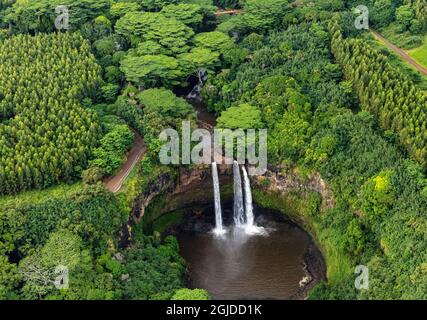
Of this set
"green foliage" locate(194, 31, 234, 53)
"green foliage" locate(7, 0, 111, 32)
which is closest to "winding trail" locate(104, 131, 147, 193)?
"green foliage" locate(194, 31, 234, 53)

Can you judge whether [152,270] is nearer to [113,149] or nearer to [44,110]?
[113,149]

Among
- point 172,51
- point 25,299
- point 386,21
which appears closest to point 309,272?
point 25,299

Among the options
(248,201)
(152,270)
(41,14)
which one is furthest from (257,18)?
(152,270)

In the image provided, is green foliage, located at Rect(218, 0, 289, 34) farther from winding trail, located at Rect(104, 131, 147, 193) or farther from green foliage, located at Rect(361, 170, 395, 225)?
green foliage, located at Rect(361, 170, 395, 225)

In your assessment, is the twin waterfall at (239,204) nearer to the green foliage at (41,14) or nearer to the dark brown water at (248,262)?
the dark brown water at (248,262)

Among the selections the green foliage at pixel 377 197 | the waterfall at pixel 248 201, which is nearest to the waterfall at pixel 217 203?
the waterfall at pixel 248 201

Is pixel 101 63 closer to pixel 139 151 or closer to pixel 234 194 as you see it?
pixel 139 151
